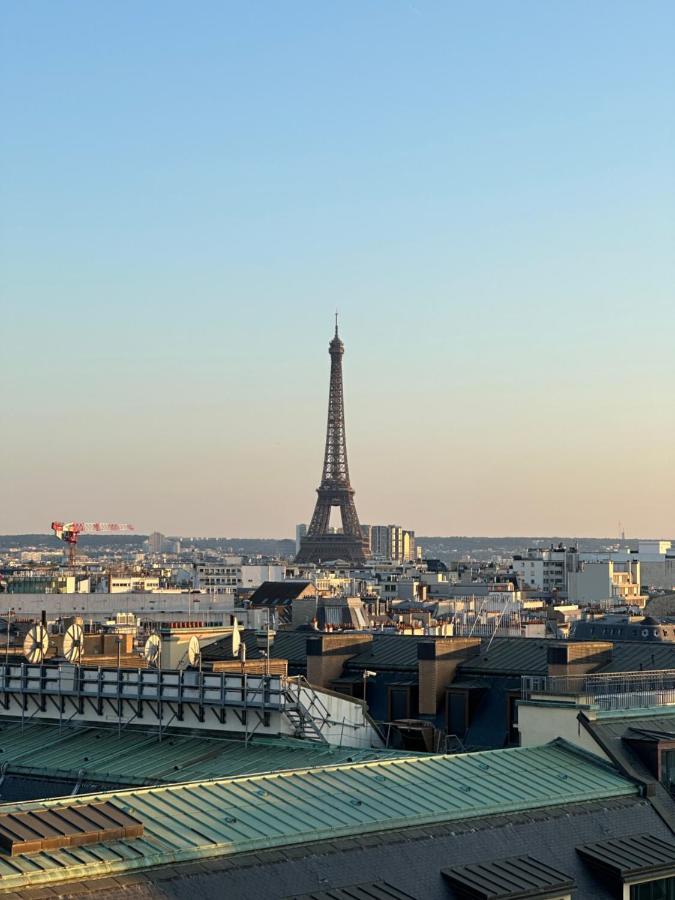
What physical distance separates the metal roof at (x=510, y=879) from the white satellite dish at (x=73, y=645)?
23.6 meters

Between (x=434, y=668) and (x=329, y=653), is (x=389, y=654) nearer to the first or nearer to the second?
(x=329, y=653)

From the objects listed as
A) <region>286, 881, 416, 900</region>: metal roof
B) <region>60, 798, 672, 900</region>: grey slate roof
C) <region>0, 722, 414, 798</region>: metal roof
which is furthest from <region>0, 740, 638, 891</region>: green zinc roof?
<region>0, 722, 414, 798</region>: metal roof

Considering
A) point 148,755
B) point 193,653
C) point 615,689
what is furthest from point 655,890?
point 193,653

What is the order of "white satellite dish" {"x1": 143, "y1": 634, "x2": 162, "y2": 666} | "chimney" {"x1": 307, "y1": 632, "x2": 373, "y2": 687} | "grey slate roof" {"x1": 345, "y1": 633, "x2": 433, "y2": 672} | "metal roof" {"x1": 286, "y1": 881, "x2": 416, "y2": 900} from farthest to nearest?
1. "grey slate roof" {"x1": 345, "y1": 633, "x2": 433, "y2": 672}
2. "chimney" {"x1": 307, "y1": 632, "x2": 373, "y2": 687}
3. "white satellite dish" {"x1": 143, "y1": 634, "x2": 162, "y2": 666}
4. "metal roof" {"x1": 286, "y1": 881, "x2": 416, "y2": 900}

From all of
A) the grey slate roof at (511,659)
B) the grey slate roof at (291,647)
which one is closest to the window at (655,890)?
the grey slate roof at (511,659)

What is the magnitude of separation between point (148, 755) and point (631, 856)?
15821 mm

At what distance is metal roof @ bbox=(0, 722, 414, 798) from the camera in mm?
41438

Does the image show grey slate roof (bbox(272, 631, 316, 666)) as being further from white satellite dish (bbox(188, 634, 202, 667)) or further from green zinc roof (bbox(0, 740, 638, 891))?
green zinc roof (bbox(0, 740, 638, 891))

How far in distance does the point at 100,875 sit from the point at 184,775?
14885mm

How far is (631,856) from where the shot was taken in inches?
1321

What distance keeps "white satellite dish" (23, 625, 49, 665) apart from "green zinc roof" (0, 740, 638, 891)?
22.3 m

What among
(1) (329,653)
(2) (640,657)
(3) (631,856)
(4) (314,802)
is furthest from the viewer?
(1) (329,653)

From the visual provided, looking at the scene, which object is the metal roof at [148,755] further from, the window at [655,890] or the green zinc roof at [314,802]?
the window at [655,890]

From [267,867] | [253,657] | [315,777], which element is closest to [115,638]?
[253,657]
